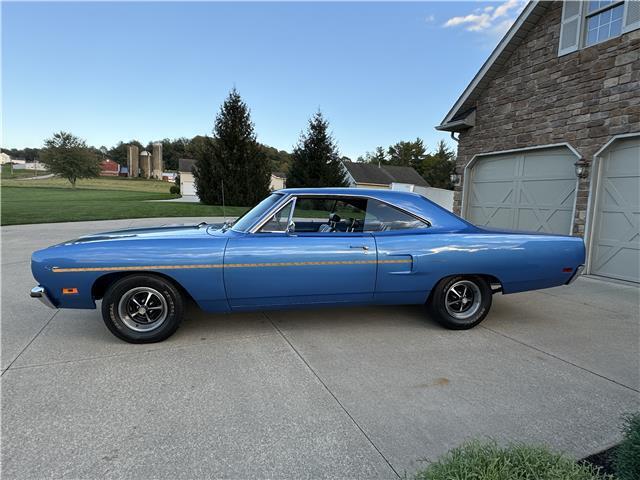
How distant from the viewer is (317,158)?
89.2ft

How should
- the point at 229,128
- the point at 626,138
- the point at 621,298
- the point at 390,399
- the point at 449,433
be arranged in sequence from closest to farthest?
the point at 449,433, the point at 390,399, the point at 621,298, the point at 626,138, the point at 229,128

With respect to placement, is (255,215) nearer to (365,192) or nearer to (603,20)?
(365,192)

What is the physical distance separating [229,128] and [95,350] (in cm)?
2380

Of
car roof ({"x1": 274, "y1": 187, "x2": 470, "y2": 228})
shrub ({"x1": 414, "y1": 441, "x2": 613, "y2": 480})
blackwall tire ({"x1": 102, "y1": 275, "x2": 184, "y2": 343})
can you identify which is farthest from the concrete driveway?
car roof ({"x1": 274, "y1": 187, "x2": 470, "y2": 228})

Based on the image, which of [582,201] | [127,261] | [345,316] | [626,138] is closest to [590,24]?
[626,138]

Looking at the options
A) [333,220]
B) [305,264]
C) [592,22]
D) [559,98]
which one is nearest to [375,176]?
[559,98]

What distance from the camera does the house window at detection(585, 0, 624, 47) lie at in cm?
680

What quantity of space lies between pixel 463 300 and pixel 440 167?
5148 centimetres

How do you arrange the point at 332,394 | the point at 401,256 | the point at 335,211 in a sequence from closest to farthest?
the point at 332,394
the point at 401,256
the point at 335,211

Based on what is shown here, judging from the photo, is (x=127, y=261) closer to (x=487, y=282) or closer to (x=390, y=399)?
(x=390, y=399)

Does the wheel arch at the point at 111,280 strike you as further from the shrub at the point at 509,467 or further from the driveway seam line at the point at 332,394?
the shrub at the point at 509,467

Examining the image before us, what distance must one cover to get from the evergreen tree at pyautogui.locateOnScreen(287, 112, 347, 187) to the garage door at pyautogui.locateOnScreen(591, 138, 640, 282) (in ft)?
67.8

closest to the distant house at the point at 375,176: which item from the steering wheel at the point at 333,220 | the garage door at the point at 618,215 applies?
the garage door at the point at 618,215

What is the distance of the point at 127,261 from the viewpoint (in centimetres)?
330
